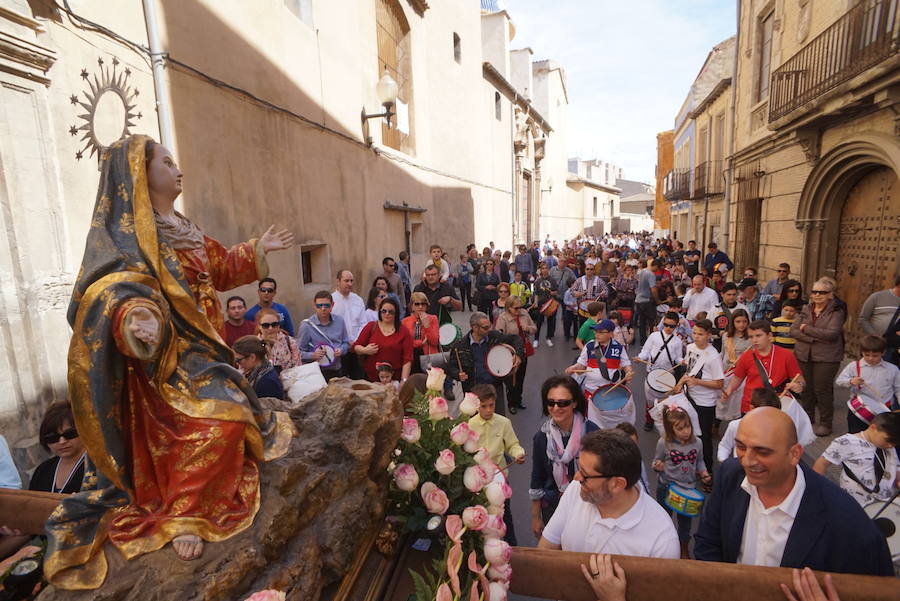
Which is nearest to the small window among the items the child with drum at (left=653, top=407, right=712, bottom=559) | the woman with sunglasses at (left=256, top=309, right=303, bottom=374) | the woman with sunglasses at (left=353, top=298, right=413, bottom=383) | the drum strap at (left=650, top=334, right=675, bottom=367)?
the woman with sunglasses at (left=353, top=298, right=413, bottom=383)

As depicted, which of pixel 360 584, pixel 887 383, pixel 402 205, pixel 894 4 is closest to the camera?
pixel 360 584

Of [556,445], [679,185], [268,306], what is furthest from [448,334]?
[679,185]

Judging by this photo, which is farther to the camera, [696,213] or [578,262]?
[696,213]

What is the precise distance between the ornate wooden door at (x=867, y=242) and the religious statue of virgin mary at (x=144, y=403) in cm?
968

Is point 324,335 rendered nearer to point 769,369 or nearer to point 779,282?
point 769,369

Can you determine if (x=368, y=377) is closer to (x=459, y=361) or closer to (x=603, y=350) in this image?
(x=459, y=361)

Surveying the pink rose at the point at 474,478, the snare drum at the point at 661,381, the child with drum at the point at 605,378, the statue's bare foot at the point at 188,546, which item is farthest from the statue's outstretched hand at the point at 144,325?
the snare drum at the point at 661,381

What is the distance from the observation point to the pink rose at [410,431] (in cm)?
220

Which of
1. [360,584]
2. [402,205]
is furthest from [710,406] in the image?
[402,205]

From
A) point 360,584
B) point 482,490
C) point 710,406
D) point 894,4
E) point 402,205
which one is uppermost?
point 894,4

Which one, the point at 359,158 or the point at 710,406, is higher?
the point at 359,158

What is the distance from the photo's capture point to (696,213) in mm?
22828

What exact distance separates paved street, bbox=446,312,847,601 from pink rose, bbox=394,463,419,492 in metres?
2.10

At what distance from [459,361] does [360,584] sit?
3.98 meters
